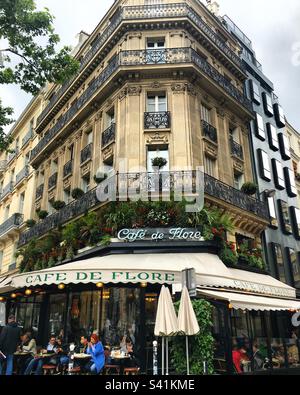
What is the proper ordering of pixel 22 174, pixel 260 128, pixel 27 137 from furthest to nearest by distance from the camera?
pixel 27 137
pixel 22 174
pixel 260 128

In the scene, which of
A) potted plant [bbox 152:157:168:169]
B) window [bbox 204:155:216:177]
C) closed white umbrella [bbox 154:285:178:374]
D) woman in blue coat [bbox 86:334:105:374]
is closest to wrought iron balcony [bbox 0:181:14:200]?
potted plant [bbox 152:157:168:169]

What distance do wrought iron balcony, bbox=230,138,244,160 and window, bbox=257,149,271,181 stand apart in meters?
1.78

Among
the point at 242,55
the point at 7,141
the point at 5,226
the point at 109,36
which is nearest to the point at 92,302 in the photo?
the point at 7,141

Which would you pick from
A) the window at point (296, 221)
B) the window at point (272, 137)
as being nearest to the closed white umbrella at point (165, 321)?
the window at point (296, 221)

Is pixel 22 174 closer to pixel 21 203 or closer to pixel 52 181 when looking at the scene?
pixel 21 203

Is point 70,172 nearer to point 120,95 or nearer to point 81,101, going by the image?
point 81,101

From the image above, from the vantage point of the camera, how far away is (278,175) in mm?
20344

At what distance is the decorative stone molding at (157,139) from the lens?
47.1 feet

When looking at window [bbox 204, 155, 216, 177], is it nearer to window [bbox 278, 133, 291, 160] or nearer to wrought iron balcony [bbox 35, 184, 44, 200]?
A: window [bbox 278, 133, 291, 160]

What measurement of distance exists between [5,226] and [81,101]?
11416 mm

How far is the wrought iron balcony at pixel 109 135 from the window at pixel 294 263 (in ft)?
36.3

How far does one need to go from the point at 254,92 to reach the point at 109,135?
10121 mm

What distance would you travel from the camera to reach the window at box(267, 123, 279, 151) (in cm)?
2111

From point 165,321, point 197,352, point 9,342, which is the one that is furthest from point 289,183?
point 9,342
